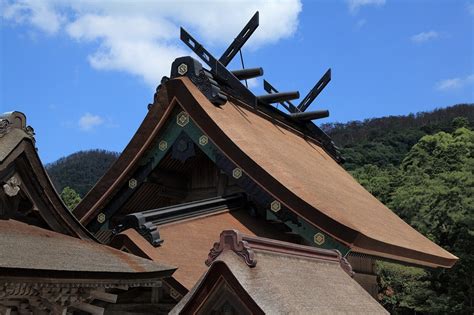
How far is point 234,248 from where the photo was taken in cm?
454

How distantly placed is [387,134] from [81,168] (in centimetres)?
4307

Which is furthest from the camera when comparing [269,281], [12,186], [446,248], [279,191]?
[446,248]

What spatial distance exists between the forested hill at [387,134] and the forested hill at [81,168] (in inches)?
1170

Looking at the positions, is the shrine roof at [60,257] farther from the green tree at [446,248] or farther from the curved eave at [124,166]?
the green tree at [446,248]

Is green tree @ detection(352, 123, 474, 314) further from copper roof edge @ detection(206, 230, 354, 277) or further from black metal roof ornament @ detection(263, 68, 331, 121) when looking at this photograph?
copper roof edge @ detection(206, 230, 354, 277)

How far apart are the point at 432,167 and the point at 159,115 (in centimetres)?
3564

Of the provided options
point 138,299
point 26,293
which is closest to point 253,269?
point 26,293

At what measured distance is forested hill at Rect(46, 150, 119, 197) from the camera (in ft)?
212

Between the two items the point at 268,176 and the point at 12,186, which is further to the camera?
the point at 268,176

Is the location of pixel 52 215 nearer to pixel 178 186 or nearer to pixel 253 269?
pixel 253 269

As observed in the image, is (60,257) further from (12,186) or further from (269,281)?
(269,281)

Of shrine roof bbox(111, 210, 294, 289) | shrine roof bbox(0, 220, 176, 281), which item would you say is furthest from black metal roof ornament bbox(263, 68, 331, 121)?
shrine roof bbox(0, 220, 176, 281)

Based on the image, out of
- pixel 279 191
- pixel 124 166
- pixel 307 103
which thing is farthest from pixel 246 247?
pixel 307 103

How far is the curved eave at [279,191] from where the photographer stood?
22.4 feet
